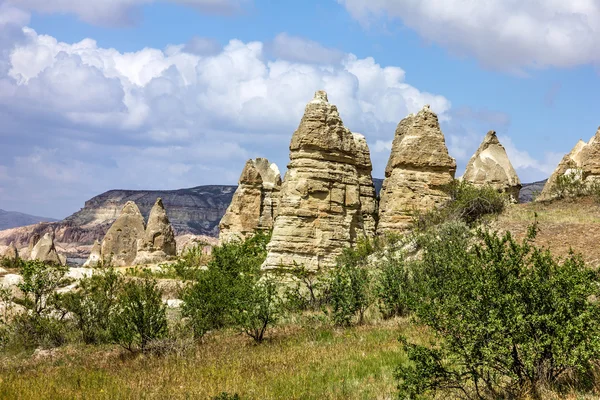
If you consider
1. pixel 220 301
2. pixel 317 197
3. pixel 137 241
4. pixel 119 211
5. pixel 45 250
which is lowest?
pixel 220 301

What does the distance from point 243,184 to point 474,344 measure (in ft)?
93.9

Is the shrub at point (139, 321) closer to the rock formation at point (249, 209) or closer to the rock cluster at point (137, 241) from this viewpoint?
the rock formation at point (249, 209)

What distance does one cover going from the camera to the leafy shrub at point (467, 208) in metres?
21.7

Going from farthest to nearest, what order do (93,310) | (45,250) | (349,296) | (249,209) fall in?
(45,250), (249,209), (93,310), (349,296)

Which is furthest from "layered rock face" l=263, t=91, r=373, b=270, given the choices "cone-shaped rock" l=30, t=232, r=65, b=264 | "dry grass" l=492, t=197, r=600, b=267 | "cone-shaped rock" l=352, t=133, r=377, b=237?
"cone-shaped rock" l=30, t=232, r=65, b=264

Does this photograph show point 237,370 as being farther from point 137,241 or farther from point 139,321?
point 137,241

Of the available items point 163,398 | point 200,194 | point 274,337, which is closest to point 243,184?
point 274,337

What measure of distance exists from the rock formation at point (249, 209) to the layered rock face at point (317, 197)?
1197 cm

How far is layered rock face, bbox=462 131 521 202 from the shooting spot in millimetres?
27688

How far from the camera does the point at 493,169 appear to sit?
27984 mm

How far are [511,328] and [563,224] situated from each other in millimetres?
14892

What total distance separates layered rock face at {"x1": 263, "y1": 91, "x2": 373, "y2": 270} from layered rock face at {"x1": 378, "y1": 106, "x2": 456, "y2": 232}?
2963 millimetres

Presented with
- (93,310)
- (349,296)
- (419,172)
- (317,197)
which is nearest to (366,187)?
(419,172)

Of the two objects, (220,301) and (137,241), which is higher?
(137,241)
